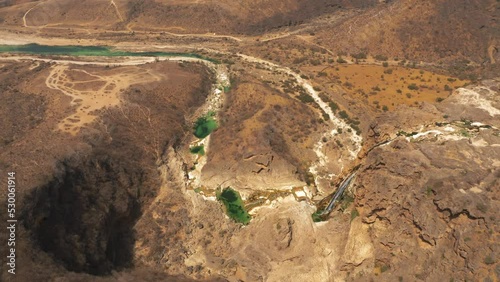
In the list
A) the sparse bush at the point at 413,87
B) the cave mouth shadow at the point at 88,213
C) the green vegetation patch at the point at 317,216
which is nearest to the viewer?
the cave mouth shadow at the point at 88,213

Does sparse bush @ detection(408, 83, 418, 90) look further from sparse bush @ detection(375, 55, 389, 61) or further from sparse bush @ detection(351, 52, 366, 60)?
sparse bush @ detection(351, 52, 366, 60)

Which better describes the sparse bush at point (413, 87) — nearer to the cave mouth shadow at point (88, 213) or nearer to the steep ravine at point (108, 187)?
the steep ravine at point (108, 187)

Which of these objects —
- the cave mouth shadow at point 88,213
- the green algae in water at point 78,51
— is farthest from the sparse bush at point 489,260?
the green algae in water at point 78,51

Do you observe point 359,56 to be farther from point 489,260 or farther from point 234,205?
point 489,260

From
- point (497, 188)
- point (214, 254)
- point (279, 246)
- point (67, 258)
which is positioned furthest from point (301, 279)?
point (67, 258)

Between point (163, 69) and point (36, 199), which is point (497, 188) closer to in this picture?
point (36, 199)

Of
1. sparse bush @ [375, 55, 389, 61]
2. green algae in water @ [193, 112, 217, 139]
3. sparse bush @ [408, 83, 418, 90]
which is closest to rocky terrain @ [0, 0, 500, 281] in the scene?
green algae in water @ [193, 112, 217, 139]

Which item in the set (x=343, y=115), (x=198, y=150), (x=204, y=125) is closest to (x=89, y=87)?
(x=204, y=125)
